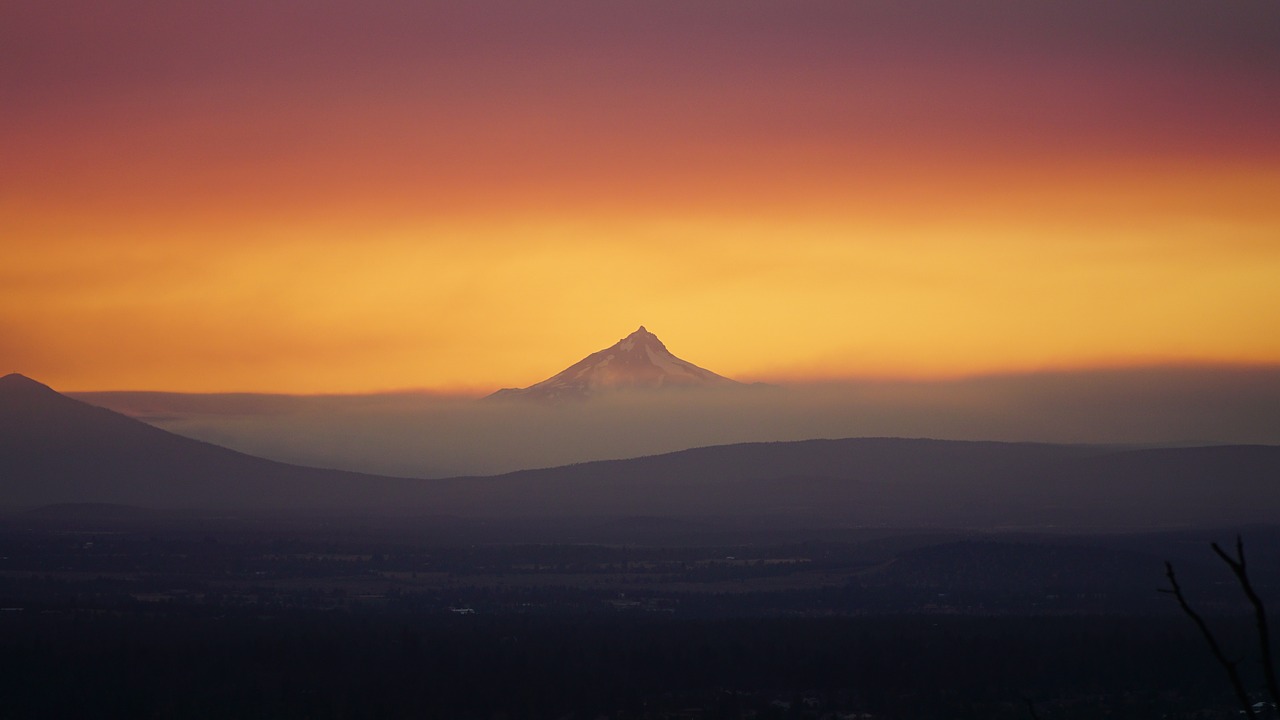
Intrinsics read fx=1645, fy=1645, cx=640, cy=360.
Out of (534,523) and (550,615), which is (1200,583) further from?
(534,523)

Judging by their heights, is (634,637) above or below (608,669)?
above

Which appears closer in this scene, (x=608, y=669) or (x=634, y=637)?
(x=608, y=669)

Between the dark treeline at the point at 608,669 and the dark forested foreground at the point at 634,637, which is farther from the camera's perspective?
the dark forested foreground at the point at 634,637

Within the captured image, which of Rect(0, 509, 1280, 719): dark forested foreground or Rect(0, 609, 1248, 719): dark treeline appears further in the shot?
Rect(0, 509, 1280, 719): dark forested foreground

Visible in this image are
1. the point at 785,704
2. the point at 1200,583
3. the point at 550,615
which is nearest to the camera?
the point at 785,704

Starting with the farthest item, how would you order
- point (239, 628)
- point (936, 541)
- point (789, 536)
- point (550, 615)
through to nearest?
point (789, 536) → point (936, 541) → point (550, 615) → point (239, 628)

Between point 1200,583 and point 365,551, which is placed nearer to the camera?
point 1200,583

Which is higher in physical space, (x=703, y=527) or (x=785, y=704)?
(x=703, y=527)

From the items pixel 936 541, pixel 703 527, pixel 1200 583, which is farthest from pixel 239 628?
pixel 703 527
